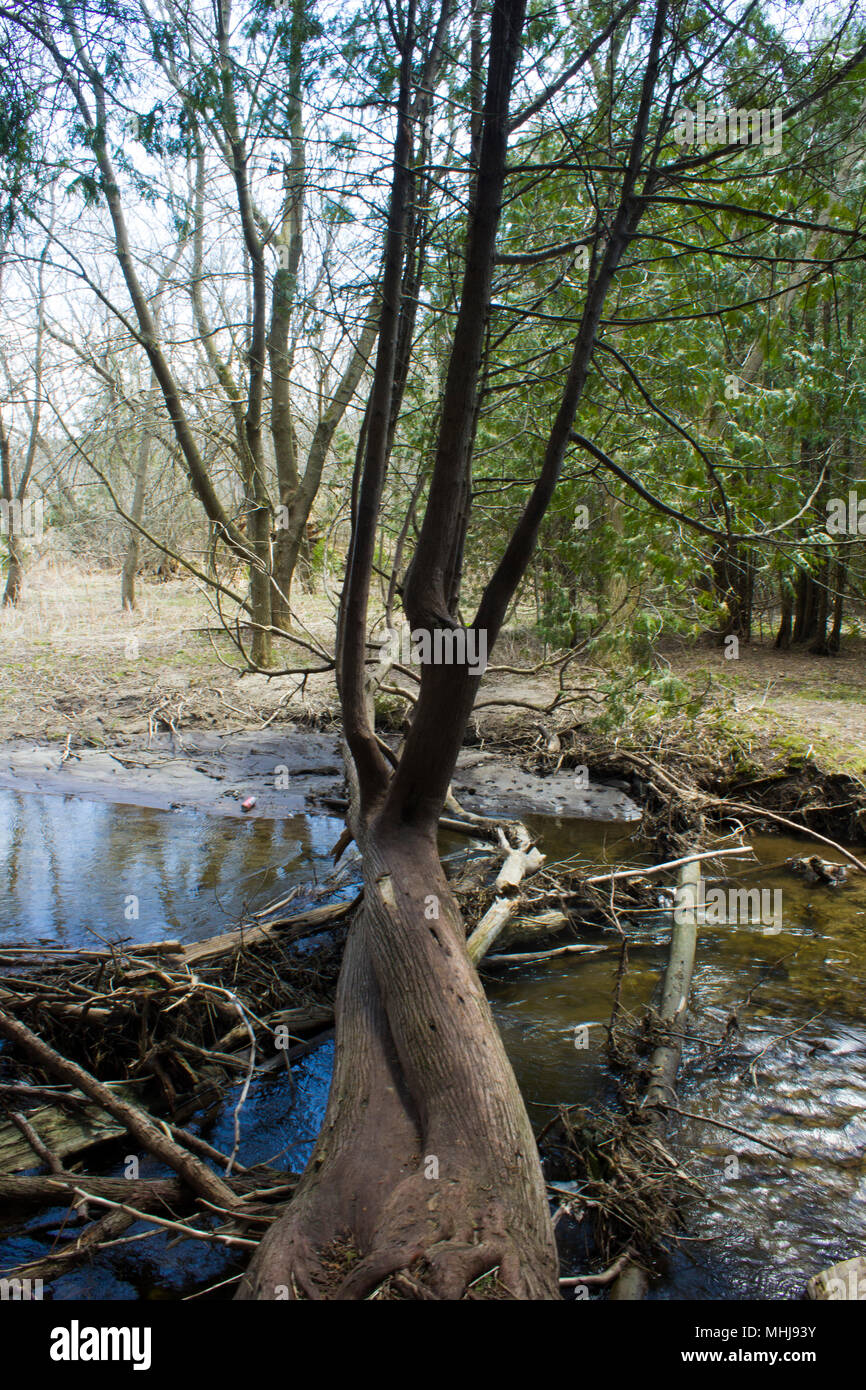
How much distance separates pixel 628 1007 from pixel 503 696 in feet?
20.1

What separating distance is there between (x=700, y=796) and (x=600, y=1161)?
14.7ft

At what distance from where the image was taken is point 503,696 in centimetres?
1066

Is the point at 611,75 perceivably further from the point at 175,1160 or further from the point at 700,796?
the point at 700,796

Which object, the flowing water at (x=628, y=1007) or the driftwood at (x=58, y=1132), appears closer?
the flowing water at (x=628, y=1007)

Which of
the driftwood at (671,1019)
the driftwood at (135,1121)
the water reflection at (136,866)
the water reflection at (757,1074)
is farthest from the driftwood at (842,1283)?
the water reflection at (136,866)

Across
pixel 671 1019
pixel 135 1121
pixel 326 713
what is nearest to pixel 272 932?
pixel 135 1121

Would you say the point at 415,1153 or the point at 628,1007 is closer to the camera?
the point at 415,1153

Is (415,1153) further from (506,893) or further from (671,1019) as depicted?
(506,893)

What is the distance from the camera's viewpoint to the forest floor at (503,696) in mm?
8344

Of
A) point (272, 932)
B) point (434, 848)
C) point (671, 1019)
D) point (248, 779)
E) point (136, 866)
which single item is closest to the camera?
point (671, 1019)

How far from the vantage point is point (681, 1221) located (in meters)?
3.20

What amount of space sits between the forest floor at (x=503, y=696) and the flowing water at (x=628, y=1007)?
1.34m

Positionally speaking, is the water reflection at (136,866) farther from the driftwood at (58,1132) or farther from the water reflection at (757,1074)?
the water reflection at (757,1074)
